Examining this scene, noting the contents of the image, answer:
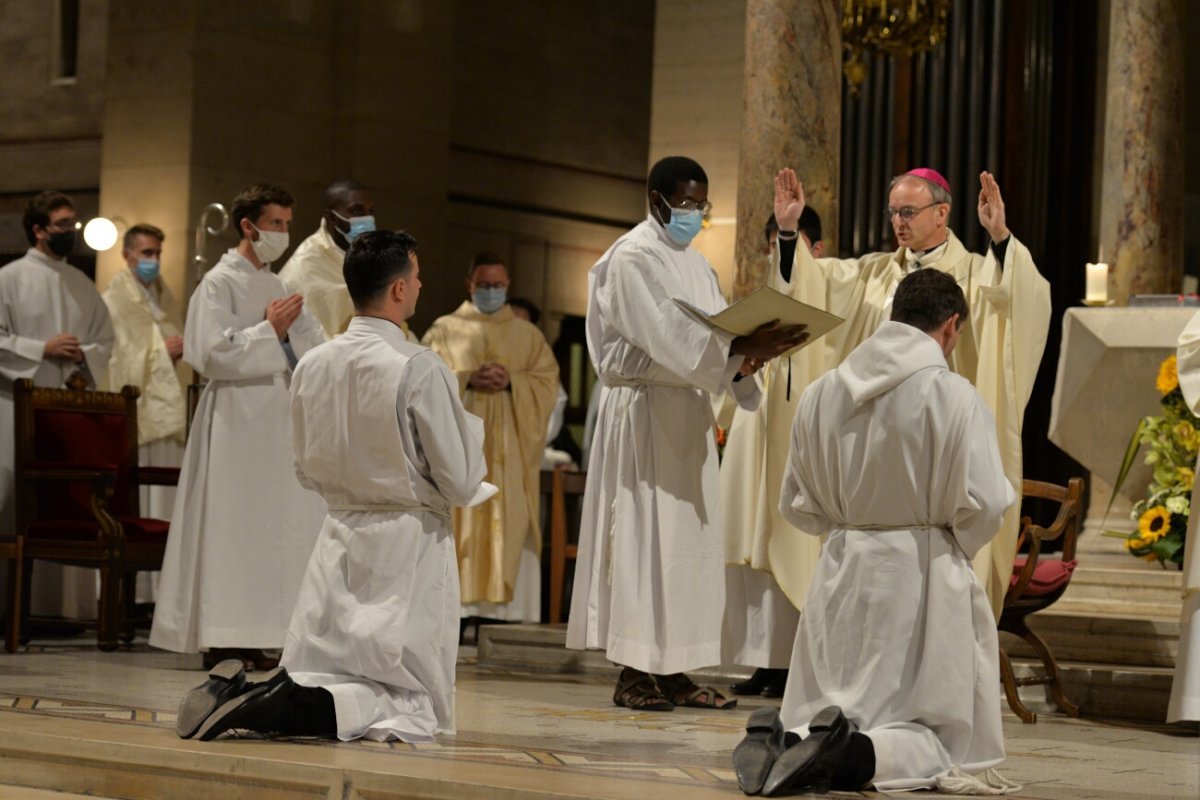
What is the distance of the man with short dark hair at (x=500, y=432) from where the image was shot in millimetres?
9750

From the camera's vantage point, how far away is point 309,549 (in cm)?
748

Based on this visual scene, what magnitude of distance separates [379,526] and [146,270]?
573 cm

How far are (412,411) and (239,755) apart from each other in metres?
1.05

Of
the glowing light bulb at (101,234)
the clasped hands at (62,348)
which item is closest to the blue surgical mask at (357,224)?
the clasped hands at (62,348)

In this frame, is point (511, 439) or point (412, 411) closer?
point (412, 411)

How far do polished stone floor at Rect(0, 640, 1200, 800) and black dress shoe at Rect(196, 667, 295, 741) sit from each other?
0.05 meters

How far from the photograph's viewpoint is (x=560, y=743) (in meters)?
5.36

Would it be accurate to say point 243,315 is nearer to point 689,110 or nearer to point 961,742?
point 961,742

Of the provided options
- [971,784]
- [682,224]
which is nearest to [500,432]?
[682,224]

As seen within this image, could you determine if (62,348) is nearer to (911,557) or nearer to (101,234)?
(101,234)

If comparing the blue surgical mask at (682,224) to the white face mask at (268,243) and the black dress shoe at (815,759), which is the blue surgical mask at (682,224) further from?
the black dress shoe at (815,759)

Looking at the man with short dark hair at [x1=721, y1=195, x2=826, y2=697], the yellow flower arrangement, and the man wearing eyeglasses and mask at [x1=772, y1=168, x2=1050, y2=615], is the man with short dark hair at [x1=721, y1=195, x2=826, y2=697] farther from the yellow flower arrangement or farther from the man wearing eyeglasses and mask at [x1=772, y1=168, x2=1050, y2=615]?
the yellow flower arrangement

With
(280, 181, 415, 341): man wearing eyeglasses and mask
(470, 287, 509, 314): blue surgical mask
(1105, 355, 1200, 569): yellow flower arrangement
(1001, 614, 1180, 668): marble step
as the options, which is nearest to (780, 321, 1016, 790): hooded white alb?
(1001, 614, 1180, 668): marble step

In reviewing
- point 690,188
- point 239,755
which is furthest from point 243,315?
point 239,755
